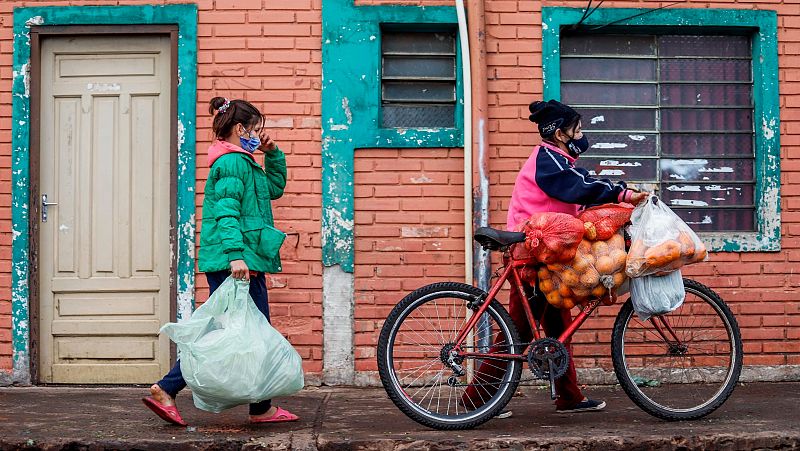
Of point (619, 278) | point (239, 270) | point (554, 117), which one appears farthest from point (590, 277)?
point (239, 270)

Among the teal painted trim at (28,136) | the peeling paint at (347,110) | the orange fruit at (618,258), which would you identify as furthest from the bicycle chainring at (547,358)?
the teal painted trim at (28,136)

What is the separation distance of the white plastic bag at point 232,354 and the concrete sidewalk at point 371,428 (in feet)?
0.77

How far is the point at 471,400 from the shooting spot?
532cm

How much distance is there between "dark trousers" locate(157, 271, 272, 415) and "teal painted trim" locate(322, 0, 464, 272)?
62.4 inches

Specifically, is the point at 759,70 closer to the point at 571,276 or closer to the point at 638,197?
the point at 638,197

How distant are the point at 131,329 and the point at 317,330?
132 centimetres

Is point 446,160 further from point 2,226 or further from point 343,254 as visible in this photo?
point 2,226

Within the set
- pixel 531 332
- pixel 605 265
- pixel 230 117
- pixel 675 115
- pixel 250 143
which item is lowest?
pixel 531 332

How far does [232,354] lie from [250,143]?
3.74ft

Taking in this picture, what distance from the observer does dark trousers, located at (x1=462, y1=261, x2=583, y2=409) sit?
5262 millimetres

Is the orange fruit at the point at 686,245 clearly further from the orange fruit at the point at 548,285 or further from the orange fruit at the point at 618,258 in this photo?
the orange fruit at the point at 548,285

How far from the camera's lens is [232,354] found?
16.3 feet

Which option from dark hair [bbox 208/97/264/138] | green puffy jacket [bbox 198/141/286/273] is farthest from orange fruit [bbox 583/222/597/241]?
dark hair [bbox 208/97/264/138]

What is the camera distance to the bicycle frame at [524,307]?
5.14 m
